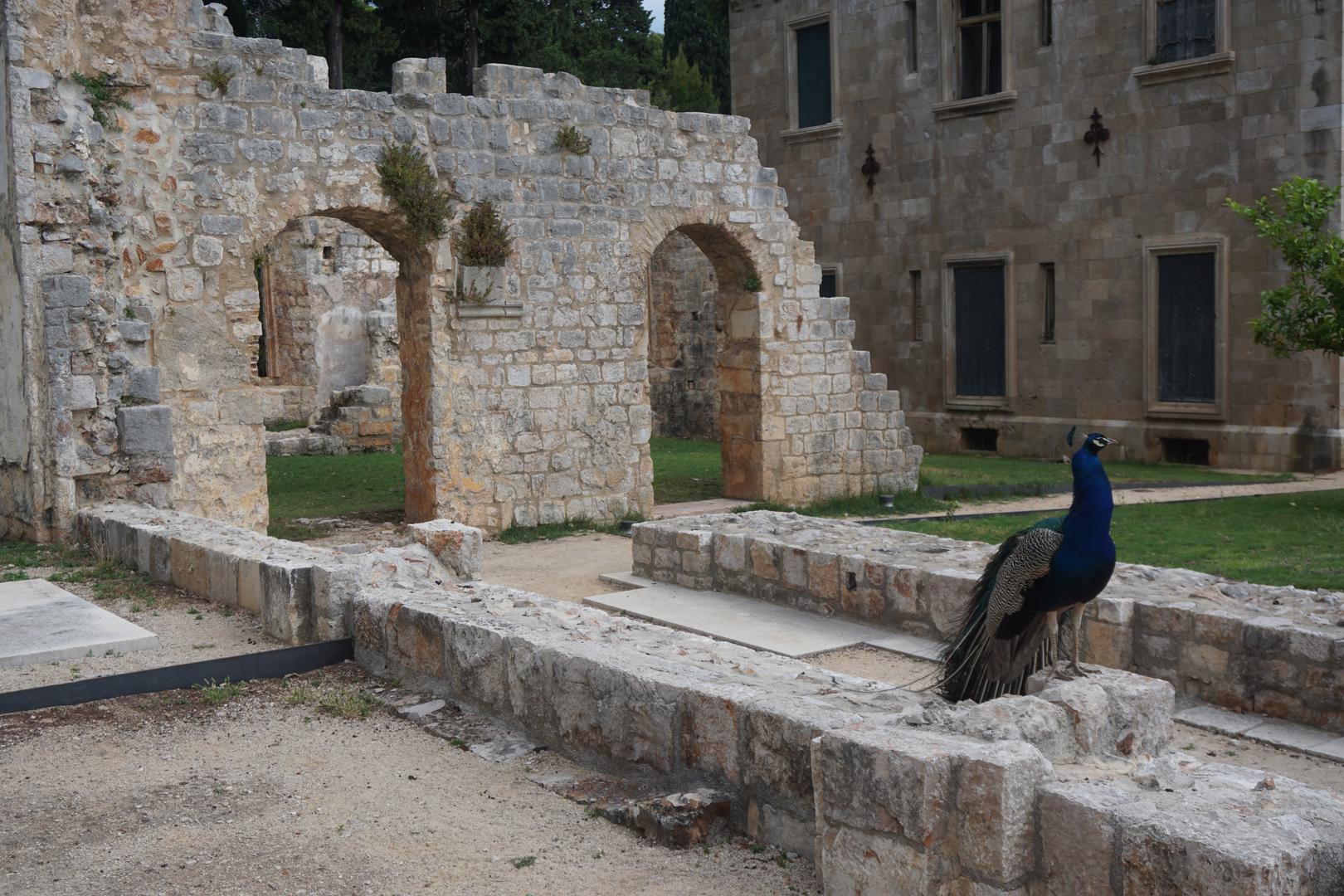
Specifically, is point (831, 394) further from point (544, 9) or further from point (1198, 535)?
point (544, 9)

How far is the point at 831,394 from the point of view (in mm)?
14555

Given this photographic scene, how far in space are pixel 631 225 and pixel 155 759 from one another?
8.50 m

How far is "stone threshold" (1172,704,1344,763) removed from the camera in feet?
19.1

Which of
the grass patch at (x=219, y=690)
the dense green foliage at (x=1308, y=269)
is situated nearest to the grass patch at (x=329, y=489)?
the grass patch at (x=219, y=690)

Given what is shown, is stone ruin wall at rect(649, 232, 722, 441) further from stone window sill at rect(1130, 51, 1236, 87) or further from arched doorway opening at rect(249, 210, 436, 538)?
stone window sill at rect(1130, 51, 1236, 87)

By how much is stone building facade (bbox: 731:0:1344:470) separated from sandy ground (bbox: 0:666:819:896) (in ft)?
43.0

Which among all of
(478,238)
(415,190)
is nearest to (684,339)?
(478,238)

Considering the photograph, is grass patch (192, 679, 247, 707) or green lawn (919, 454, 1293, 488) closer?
grass patch (192, 679, 247, 707)

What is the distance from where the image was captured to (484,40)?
29922 mm

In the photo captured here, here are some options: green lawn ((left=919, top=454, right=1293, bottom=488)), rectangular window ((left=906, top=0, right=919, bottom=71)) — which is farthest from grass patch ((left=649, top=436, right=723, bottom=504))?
rectangular window ((left=906, top=0, right=919, bottom=71))

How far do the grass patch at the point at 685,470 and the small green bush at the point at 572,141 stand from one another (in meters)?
3.76

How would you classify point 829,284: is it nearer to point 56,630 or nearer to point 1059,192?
point 1059,192

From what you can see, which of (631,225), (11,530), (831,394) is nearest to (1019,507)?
(831,394)

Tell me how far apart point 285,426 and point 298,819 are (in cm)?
1747
